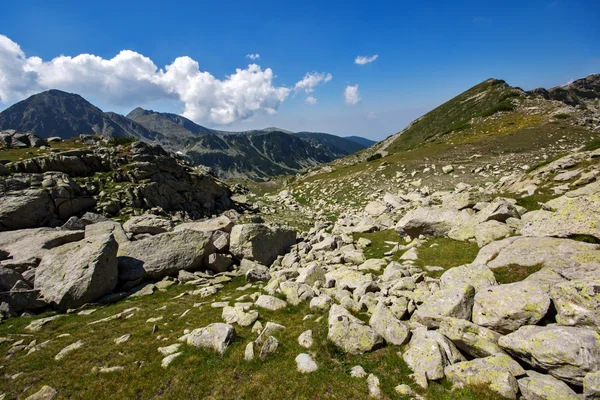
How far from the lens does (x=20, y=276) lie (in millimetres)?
19406

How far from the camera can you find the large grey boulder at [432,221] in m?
22.2

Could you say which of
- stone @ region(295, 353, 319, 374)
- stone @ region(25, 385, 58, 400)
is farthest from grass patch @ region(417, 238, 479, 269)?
stone @ region(25, 385, 58, 400)

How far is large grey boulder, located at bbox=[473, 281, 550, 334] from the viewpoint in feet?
30.1

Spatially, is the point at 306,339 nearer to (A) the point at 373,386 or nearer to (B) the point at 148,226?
(A) the point at 373,386

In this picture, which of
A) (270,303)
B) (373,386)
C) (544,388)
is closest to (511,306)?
(544,388)

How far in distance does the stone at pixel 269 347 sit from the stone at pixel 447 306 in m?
6.44

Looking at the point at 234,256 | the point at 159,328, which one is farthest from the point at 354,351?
the point at 234,256

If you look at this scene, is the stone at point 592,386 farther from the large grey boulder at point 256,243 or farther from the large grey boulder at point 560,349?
the large grey boulder at point 256,243

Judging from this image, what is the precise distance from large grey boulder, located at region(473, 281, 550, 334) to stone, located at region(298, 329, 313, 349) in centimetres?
681

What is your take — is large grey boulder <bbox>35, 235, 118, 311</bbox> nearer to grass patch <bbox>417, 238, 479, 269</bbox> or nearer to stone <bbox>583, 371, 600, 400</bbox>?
grass patch <bbox>417, 238, 479, 269</bbox>

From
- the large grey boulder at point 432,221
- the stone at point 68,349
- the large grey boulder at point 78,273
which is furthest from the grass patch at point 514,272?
the large grey boulder at point 78,273

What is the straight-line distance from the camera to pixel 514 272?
13.1 m

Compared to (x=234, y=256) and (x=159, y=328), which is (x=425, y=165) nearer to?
(x=234, y=256)

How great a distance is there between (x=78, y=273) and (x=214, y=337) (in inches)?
570
